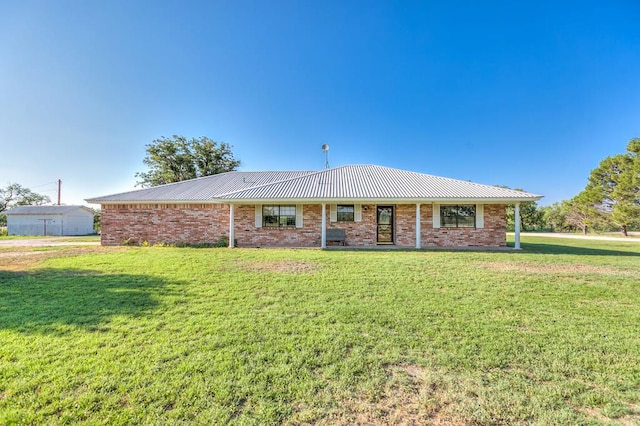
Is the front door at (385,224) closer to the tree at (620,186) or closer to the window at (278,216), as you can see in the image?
the window at (278,216)

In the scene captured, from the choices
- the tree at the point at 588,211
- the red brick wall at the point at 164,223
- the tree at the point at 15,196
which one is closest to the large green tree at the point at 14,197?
the tree at the point at 15,196

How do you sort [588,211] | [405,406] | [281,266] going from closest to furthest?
[405,406] < [281,266] < [588,211]

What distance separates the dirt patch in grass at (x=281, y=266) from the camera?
7.39 m

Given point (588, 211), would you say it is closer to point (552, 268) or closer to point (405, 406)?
point (552, 268)

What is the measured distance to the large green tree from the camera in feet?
133

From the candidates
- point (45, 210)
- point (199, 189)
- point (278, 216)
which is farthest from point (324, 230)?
point (45, 210)

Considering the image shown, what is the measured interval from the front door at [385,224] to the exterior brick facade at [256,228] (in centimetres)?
61

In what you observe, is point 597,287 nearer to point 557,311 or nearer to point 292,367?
point 557,311

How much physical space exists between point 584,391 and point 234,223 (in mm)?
13158

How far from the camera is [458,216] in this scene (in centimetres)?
1312

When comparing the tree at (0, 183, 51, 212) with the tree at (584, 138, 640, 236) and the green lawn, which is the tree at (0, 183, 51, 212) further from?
the tree at (584, 138, 640, 236)

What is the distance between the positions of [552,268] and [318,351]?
8.31 meters

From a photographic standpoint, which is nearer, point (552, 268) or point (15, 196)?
point (552, 268)

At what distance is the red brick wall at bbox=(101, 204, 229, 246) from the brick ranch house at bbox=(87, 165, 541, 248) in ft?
0.16
